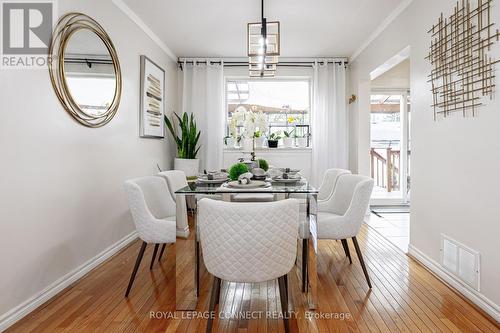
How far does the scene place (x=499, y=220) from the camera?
185 cm

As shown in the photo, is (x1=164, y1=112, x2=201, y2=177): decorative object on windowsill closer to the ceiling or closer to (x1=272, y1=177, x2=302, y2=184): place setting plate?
the ceiling

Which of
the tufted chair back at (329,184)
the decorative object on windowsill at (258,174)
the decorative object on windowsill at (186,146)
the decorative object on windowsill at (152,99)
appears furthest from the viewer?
the decorative object on windowsill at (186,146)

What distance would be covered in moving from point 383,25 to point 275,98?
83.9 inches

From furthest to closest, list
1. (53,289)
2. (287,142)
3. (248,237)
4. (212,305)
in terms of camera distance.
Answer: (287,142) → (53,289) → (212,305) → (248,237)

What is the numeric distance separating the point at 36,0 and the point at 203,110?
10.2 ft

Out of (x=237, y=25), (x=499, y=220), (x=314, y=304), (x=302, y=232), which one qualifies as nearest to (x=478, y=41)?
(x=499, y=220)

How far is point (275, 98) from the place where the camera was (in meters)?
5.40

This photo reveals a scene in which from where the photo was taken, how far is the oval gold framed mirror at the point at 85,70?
2.26 m

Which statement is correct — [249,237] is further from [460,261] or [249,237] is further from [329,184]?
[329,184]

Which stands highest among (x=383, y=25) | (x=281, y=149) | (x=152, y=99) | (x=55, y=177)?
(x=383, y=25)

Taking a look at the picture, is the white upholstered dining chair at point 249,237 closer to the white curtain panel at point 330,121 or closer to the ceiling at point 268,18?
the ceiling at point 268,18

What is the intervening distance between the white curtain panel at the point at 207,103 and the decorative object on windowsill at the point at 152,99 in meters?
0.72

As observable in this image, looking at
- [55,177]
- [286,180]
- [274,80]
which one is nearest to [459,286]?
[286,180]

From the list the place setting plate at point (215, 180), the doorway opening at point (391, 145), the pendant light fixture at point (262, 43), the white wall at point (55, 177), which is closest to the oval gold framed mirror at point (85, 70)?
the white wall at point (55, 177)
